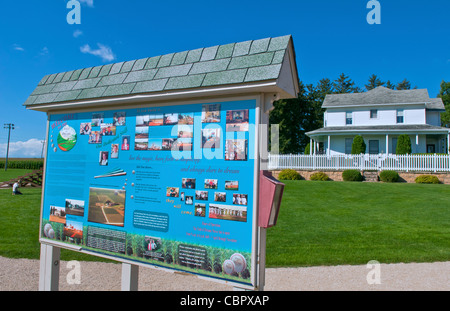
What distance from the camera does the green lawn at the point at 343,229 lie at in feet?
19.7

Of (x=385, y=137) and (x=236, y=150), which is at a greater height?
(x=385, y=137)

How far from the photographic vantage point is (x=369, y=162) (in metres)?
22.4

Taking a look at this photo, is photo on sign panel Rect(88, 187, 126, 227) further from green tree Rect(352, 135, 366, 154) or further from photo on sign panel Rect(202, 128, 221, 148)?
green tree Rect(352, 135, 366, 154)

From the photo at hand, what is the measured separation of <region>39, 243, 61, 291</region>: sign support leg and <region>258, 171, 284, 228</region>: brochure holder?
3171 millimetres

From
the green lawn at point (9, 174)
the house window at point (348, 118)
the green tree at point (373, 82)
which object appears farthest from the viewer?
the green tree at point (373, 82)

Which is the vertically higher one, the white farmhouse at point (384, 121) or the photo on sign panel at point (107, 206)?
the white farmhouse at point (384, 121)

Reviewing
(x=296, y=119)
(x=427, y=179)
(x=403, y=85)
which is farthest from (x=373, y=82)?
(x=427, y=179)

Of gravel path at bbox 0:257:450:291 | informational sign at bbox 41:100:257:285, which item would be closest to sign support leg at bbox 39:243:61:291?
informational sign at bbox 41:100:257:285

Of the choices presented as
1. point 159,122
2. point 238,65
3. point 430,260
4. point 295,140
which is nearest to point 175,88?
point 159,122

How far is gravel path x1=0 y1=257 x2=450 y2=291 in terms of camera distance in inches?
183

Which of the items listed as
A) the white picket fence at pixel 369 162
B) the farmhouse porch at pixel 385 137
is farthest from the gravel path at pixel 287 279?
the farmhouse porch at pixel 385 137

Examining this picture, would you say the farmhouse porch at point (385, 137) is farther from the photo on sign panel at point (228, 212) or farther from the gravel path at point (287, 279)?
the photo on sign panel at point (228, 212)

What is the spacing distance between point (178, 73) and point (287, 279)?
3.60 metres

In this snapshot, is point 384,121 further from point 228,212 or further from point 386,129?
point 228,212
